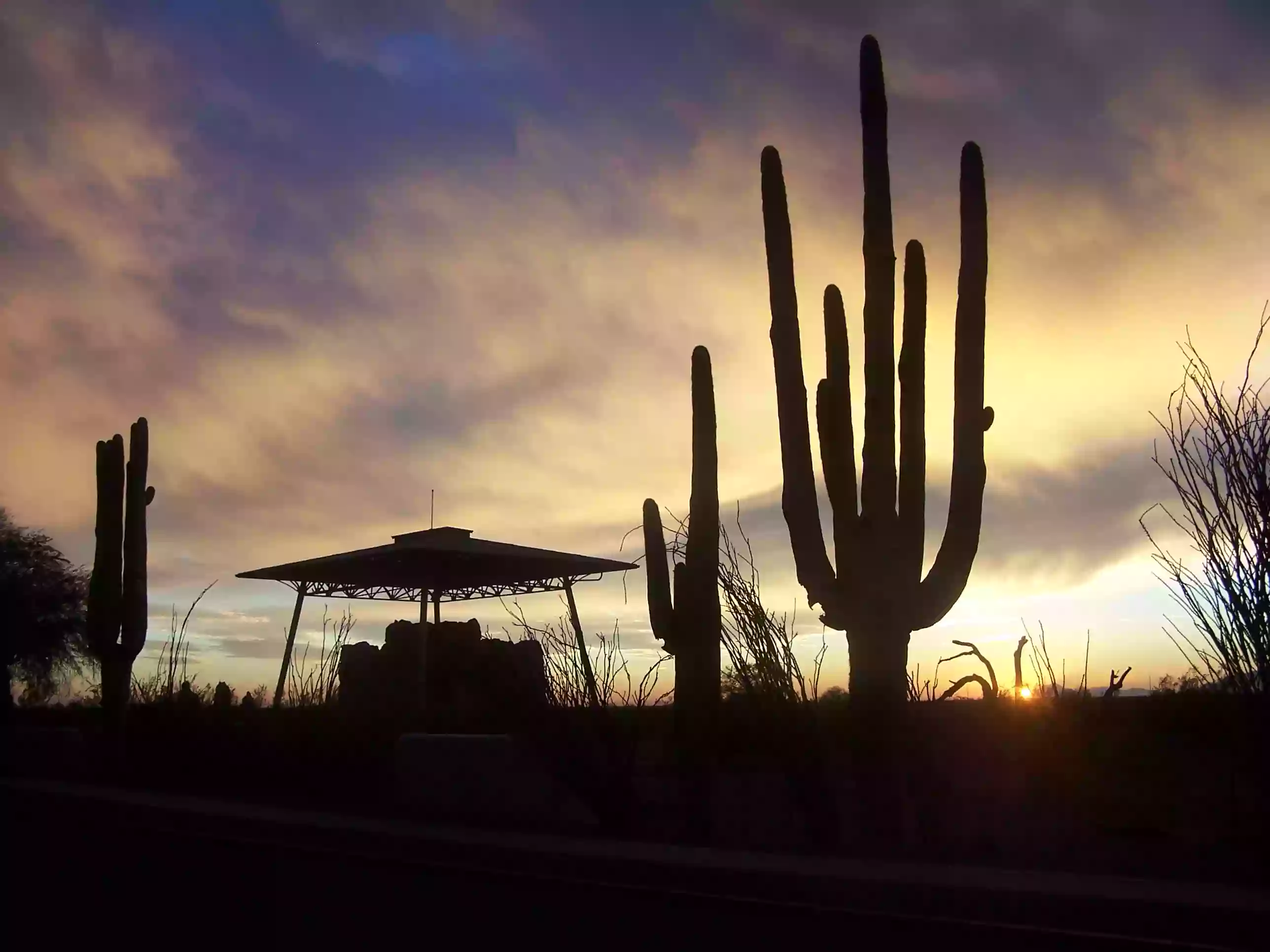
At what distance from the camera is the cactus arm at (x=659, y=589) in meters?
12.1

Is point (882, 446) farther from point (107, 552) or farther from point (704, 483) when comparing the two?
point (107, 552)

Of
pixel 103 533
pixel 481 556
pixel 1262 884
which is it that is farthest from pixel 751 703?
pixel 481 556

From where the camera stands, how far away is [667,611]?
478 inches

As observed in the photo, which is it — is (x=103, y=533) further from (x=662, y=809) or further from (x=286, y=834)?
(x=662, y=809)

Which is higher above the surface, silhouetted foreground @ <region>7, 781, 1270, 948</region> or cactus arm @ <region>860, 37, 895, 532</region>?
cactus arm @ <region>860, 37, 895, 532</region>

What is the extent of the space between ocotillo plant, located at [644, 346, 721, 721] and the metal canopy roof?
13.2 metres

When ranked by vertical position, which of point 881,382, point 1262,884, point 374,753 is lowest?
point 1262,884

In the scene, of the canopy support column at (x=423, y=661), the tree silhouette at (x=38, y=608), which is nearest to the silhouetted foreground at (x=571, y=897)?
the canopy support column at (x=423, y=661)

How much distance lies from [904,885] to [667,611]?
4860 mm

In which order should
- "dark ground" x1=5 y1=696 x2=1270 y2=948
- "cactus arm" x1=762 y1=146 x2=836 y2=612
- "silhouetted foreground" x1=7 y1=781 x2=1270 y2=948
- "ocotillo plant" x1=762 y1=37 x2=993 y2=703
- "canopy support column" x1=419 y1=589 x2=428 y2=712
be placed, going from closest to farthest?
"silhouetted foreground" x1=7 y1=781 x2=1270 y2=948
"dark ground" x1=5 y1=696 x2=1270 y2=948
"ocotillo plant" x1=762 y1=37 x2=993 y2=703
"cactus arm" x1=762 y1=146 x2=836 y2=612
"canopy support column" x1=419 y1=589 x2=428 y2=712

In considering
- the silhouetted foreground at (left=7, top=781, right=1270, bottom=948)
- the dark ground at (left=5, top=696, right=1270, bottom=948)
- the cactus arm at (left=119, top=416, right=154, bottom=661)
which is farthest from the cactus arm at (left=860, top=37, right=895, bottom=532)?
the cactus arm at (left=119, top=416, right=154, bottom=661)

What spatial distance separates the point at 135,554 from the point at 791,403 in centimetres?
1248

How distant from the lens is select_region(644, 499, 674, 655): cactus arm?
39.7 ft

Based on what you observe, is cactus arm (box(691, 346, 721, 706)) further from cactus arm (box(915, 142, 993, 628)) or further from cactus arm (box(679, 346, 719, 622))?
cactus arm (box(915, 142, 993, 628))
